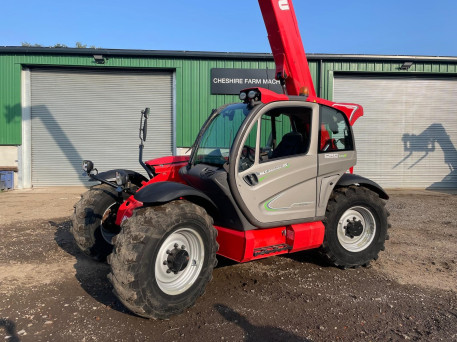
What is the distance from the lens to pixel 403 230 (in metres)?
6.96

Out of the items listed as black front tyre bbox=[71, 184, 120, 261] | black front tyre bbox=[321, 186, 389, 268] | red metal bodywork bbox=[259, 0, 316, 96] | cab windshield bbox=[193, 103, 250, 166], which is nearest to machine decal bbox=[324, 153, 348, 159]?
black front tyre bbox=[321, 186, 389, 268]

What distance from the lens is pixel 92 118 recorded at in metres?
13.5

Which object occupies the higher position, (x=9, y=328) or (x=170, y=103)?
(x=170, y=103)

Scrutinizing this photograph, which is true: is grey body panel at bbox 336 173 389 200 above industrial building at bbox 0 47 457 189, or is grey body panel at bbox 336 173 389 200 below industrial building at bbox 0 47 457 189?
below

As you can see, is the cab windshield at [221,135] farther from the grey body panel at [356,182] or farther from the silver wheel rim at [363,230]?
the silver wheel rim at [363,230]

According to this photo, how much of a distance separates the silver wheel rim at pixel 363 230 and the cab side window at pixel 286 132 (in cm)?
127

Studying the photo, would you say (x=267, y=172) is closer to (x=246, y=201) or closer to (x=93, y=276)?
(x=246, y=201)

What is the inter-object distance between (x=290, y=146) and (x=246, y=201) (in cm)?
105

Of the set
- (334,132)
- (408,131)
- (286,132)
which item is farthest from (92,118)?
(408,131)

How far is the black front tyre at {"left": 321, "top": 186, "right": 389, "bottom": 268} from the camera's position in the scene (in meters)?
4.54

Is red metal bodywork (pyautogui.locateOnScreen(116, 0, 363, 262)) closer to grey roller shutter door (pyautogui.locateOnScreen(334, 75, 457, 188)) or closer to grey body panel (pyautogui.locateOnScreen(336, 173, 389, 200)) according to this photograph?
grey body panel (pyautogui.locateOnScreen(336, 173, 389, 200))

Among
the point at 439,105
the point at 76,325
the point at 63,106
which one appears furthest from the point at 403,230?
the point at 63,106

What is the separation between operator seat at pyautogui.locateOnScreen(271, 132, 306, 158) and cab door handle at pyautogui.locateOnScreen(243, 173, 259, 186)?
498 millimetres

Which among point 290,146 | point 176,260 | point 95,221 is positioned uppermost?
point 290,146
